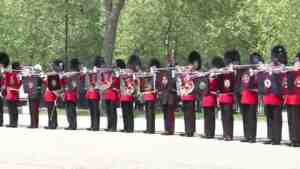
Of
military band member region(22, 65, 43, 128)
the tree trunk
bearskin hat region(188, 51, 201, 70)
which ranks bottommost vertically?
military band member region(22, 65, 43, 128)

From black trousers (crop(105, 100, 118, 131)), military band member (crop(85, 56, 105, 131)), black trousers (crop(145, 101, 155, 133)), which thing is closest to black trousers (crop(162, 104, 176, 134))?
black trousers (crop(145, 101, 155, 133))

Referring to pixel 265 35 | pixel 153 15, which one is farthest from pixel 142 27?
pixel 265 35

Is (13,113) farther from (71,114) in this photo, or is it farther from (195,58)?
(195,58)

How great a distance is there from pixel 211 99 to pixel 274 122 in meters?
1.80

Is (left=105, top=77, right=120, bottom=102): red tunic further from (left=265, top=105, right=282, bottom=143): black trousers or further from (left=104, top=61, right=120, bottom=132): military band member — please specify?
(left=265, top=105, right=282, bottom=143): black trousers

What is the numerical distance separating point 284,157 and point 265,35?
30.7m

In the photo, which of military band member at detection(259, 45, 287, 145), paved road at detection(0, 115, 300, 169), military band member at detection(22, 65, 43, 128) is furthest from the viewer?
military band member at detection(22, 65, 43, 128)

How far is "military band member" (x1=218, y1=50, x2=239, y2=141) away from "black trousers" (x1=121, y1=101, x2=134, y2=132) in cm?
304

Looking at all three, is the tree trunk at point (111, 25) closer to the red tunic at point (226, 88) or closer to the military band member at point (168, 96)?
the military band member at point (168, 96)

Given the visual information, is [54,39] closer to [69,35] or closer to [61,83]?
[69,35]

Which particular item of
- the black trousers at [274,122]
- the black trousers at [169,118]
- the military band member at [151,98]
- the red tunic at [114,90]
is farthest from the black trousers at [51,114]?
the black trousers at [274,122]

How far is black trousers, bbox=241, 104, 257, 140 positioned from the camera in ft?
55.1

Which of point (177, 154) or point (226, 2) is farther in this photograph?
point (226, 2)

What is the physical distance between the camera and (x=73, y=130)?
20.3 m
